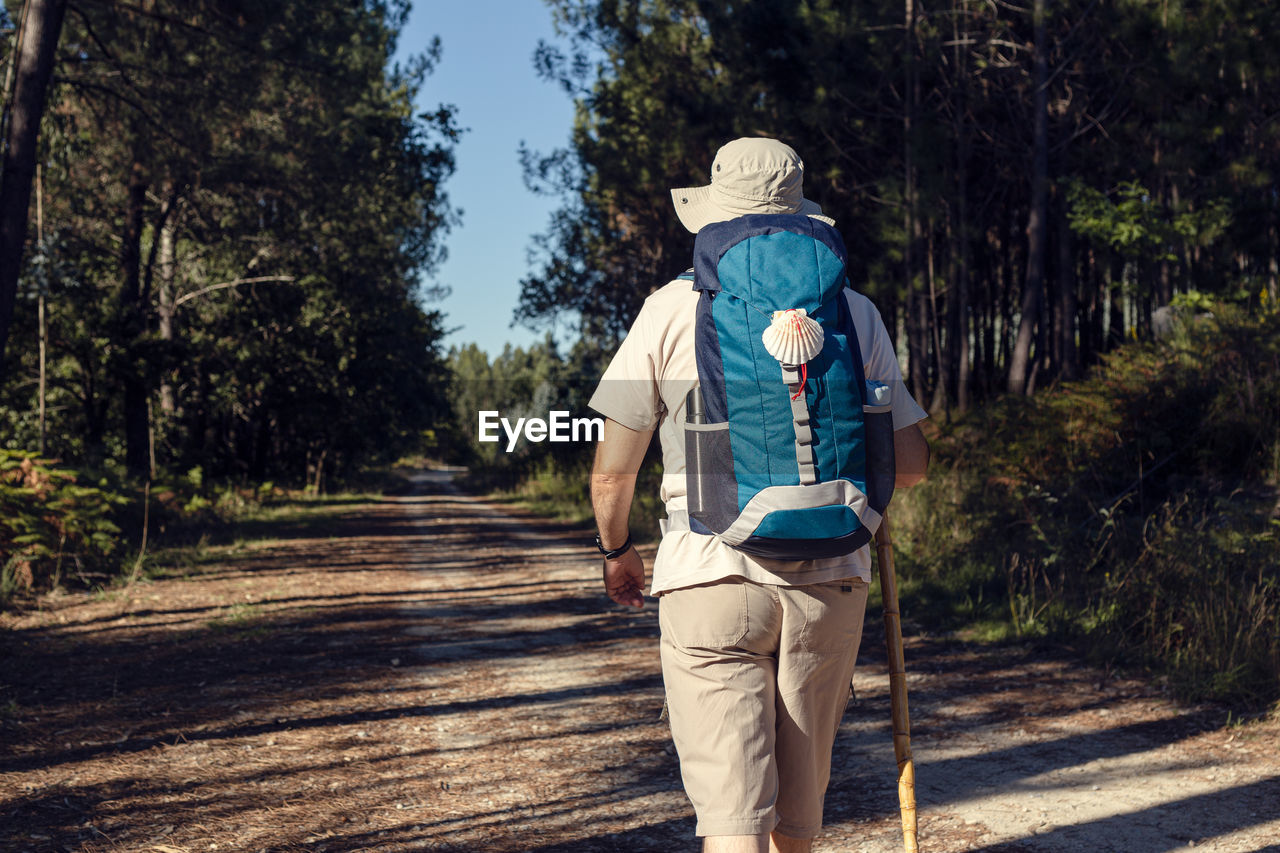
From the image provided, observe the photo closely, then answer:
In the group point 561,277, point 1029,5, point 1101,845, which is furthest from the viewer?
point 561,277

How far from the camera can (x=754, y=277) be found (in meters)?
2.48

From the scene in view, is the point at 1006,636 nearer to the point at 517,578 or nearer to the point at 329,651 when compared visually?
the point at 329,651

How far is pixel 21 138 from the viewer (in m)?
9.32

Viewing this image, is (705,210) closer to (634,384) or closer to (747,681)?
(634,384)

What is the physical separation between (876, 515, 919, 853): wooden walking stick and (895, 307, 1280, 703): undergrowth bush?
3884 mm

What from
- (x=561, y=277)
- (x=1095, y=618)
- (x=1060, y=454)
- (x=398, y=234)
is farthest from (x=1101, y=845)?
(x=398, y=234)

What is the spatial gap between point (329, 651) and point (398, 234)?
2375 cm

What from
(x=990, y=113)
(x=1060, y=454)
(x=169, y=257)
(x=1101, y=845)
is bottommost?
(x=1101, y=845)

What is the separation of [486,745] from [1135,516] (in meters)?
7.12

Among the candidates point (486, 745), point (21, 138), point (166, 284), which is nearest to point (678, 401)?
point (486, 745)

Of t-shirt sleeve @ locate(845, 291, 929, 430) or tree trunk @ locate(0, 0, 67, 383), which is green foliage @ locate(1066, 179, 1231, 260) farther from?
t-shirt sleeve @ locate(845, 291, 929, 430)

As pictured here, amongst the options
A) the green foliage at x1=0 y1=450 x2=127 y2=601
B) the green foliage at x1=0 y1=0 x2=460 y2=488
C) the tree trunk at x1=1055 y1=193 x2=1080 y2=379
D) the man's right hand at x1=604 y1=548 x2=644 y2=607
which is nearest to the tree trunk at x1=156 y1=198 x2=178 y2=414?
the green foliage at x1=0 y1=0 x2=460 y2=488

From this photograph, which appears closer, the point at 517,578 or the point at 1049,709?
the point at 1049,709

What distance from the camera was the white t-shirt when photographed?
8.13 feet
